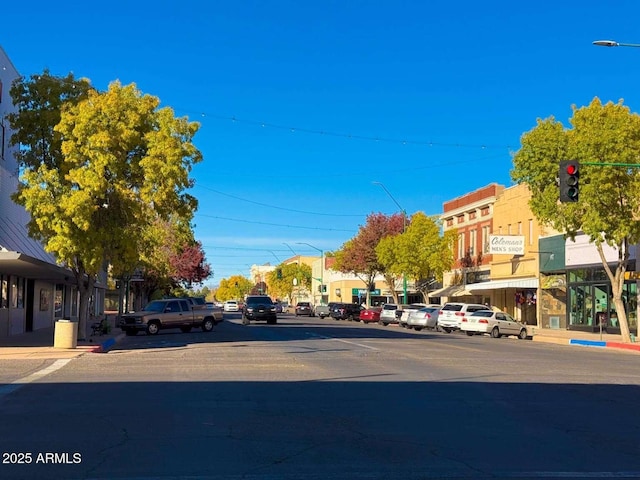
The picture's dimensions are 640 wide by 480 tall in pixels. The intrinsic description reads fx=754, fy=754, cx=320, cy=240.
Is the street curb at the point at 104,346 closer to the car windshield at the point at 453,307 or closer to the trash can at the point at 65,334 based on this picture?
the trash can at the point at 65,334

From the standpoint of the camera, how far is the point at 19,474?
24.1ft

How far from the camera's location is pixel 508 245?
52625 mm

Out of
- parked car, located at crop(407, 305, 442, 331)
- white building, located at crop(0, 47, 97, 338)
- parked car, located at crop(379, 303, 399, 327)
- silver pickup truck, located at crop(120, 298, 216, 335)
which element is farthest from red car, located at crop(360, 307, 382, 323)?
white building, located at crop(0, 47, 97, 338)

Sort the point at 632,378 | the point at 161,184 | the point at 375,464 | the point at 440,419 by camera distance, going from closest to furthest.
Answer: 1. the point at 375,464
2. the point at 440,419
3. the point at 632,378
4. the point at 161,184

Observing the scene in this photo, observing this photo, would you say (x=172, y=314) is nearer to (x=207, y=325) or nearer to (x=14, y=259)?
(x=207, y=325)

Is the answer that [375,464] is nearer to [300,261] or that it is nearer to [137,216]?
[137,216]

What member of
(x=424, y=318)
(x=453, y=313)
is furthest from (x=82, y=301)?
(x=424, y=318)

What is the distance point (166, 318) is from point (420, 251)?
30.0 metres

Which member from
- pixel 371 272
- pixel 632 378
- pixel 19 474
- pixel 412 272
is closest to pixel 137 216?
pixel 632 378

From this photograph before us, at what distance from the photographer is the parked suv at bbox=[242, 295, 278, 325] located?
50.8m

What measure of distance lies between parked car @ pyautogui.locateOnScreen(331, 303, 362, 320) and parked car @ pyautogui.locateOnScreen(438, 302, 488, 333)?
24.4m

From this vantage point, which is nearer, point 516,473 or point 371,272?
point 516,473

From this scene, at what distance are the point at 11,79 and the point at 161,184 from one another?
8.62 metres

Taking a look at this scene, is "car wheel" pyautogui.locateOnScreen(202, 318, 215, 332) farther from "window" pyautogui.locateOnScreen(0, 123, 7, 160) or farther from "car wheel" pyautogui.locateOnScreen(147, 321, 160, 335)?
"window" pyautogui.locateOnScreen(0, 123, 7, 160)
